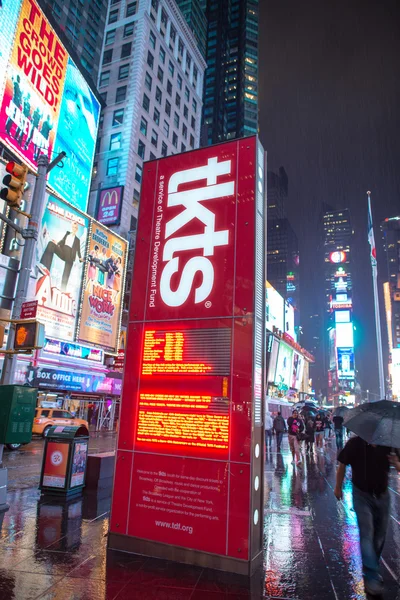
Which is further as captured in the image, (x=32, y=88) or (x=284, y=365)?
(x=284, y=365)

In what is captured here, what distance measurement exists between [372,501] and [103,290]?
31.7 meters

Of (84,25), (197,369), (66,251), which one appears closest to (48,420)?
(66,251)

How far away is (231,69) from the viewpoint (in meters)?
117

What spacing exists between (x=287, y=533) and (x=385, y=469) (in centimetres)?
276

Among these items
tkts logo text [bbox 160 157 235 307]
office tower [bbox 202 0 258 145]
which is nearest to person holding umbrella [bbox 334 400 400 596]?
tkts logo text [bbox 160 157 235 307]

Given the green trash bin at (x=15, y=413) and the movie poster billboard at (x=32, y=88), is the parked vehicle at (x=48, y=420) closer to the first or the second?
the green trash bin at (x=15, y=413)

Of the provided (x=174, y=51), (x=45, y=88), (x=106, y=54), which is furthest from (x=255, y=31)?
(x=45, y=88)

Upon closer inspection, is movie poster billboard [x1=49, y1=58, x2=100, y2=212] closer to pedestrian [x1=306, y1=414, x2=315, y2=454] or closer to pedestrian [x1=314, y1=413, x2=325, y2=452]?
pedestrian [x1=314, y1=413, x2=325, y2=452]

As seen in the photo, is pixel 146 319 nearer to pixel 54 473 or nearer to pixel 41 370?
pixel 54 473

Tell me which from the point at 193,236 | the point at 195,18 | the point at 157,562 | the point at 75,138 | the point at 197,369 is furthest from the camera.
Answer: the point at 195,18

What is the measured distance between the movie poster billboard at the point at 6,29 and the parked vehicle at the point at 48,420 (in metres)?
21.3

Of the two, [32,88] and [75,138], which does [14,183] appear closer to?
[32,88]

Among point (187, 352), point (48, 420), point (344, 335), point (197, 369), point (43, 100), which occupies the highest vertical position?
point (43, 100)

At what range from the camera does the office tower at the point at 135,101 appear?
46625 millimetres
